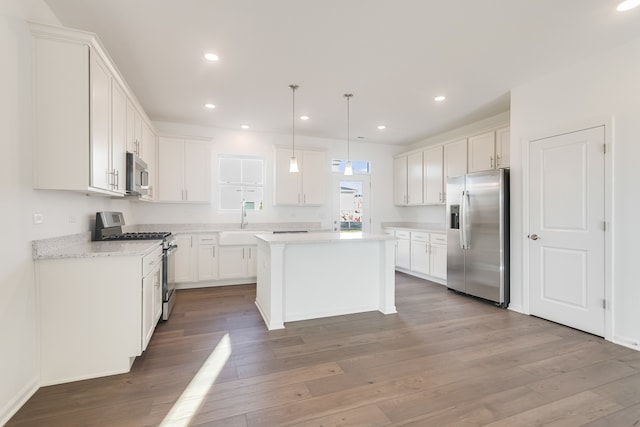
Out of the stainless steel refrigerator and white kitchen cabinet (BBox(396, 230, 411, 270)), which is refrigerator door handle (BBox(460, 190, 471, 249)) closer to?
the stainless steel refrigerator

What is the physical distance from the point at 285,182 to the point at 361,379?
386 cm

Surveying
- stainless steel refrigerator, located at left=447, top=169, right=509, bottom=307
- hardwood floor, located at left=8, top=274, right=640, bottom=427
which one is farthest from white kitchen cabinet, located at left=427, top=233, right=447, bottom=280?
hardwood floor, located at left=8, top=274, right=640, bottom=427

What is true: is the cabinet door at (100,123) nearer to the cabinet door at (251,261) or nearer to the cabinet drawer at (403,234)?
the cabinet door at (251,261)

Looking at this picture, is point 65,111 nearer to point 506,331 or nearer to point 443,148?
point 506,331

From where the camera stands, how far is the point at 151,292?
2.61m

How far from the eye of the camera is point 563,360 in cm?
243

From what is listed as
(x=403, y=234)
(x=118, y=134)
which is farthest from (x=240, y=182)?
(x=403, y=234)

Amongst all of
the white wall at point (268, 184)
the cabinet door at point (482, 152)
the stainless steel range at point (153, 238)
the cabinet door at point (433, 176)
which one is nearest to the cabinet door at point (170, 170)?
the white wall at point (268, 184)

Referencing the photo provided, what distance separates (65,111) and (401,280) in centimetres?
497

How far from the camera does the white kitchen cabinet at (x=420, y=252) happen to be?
5.17 m

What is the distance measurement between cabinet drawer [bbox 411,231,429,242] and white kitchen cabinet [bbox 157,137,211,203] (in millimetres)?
3761

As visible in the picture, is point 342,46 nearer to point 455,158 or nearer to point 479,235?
point 479,235

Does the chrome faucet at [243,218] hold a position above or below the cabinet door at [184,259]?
above

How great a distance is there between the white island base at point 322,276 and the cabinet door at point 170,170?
6.97 feet
